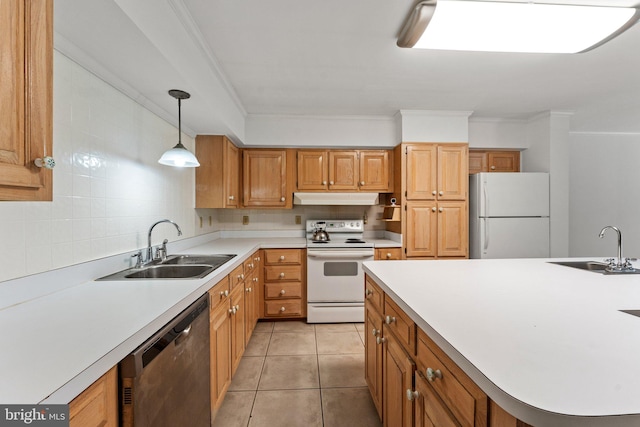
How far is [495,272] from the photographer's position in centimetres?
158

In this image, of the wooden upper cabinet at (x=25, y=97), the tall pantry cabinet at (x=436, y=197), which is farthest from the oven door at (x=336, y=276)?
the wooden upper cabinet at (x=25, y=97)

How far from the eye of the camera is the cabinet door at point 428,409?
0.81 m

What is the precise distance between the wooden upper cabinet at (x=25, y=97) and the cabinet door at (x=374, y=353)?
1484mm

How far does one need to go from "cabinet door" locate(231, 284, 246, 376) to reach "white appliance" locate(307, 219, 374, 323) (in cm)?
99

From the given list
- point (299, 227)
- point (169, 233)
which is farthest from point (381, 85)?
point (169, 233)

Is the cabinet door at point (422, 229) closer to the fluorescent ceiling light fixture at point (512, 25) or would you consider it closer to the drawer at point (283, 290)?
the drawer at point (283, 290)

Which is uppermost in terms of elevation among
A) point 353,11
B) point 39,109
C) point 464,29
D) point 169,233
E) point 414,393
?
point 353,11

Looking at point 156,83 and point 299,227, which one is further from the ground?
point 156,83

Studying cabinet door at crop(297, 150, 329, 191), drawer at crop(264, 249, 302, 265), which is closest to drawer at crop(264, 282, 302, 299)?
drawer at crop(264, 249, 302, 265)

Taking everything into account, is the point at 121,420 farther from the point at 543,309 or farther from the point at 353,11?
the point at 353,11

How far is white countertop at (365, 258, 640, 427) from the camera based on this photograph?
527mm

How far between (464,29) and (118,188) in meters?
2.25

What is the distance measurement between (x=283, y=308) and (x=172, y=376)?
211cm

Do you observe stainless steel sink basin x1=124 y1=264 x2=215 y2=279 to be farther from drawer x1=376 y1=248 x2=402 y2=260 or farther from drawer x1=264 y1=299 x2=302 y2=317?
drawer x1=376 y1=248 x2=402 y2=260
